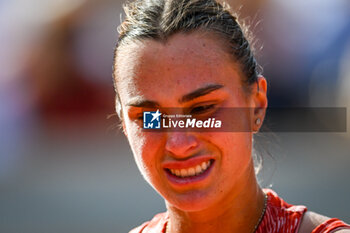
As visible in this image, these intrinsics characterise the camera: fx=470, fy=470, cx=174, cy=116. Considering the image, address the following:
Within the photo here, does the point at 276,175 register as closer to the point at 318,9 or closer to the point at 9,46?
the point at 318,9

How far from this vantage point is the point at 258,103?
191cm

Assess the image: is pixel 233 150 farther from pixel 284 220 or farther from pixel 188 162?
pixel 284 220

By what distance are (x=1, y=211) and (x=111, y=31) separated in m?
3.03

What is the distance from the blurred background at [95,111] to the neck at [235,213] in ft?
10.6

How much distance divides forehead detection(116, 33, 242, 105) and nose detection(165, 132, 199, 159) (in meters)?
0.14

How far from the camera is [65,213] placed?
5605 millimetres

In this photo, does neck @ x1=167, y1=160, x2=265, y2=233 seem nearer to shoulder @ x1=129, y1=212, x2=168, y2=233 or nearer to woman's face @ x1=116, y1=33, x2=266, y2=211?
woman's face @ x1=116, y1=33, x2=266, y2=211

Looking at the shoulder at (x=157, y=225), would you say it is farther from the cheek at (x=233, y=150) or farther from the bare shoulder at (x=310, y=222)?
the bare shoulder at (x=310, y=222)

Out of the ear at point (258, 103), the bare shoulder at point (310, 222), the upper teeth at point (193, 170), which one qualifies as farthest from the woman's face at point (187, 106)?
the bare shoulder at point (310, 222)

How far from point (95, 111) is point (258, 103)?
5.96 m

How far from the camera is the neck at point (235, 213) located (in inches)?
72.5

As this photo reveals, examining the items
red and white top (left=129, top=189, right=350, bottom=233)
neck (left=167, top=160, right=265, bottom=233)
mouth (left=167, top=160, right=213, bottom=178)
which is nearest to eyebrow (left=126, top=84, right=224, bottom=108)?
mouth (left=167, top=160, right=213, bottom=178)

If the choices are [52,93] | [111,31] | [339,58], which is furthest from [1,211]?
[339,58]

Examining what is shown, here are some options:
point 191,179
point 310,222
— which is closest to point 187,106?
point 191,179
